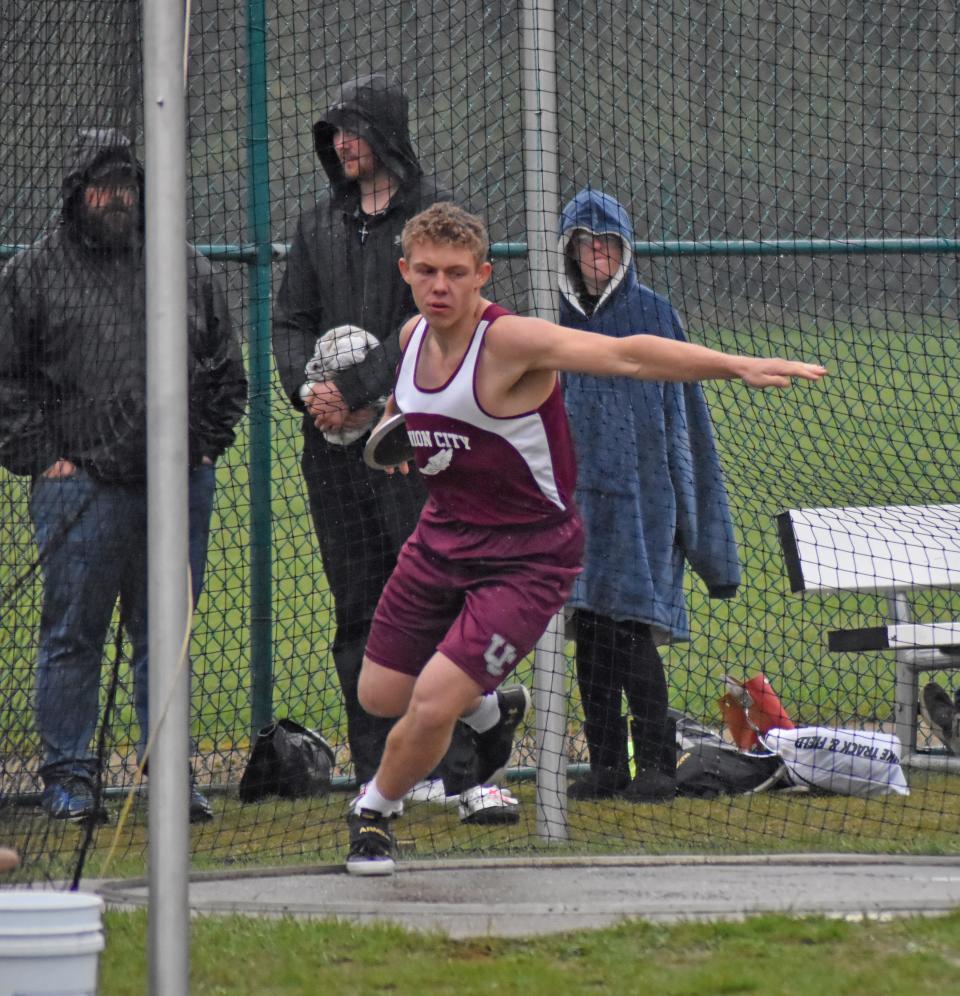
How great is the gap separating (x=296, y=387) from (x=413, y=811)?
1.67 metres

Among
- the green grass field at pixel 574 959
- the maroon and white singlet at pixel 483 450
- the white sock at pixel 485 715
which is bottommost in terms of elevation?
the green grass field at pixel 574 959

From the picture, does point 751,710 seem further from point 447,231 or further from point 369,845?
point 447,231

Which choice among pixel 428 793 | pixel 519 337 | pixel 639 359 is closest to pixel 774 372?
pixel 639 359

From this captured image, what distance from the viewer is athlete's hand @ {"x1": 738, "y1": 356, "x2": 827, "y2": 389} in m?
4.32

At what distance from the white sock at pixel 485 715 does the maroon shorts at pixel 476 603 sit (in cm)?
48

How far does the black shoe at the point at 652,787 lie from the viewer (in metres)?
6.65

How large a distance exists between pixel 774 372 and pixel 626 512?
245 cm

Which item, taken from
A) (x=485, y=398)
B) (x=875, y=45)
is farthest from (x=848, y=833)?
(x=875, y=45)

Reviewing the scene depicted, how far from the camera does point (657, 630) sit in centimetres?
691

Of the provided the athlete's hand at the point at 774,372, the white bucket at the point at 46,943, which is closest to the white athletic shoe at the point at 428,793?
the athlete's hand at the point at 774,372

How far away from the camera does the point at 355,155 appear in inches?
248

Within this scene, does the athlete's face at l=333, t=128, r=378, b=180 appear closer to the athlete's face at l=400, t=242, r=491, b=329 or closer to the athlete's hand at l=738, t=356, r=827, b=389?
the athlete's face at l=400, t=242, r=491, b=329

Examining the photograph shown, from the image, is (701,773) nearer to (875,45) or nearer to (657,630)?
(657,630)

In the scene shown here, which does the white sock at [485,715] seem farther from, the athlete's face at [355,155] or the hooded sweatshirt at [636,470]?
the athlete's face at [355,155]
